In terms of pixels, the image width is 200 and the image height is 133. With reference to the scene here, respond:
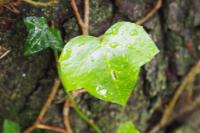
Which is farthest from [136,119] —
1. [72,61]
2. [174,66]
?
[72,61]

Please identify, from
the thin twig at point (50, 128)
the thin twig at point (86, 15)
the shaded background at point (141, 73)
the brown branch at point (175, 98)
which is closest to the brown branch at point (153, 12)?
the shaded background at point (141, 73)

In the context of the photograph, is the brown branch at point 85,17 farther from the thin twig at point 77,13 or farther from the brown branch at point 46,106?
the brown branch at point 46,106

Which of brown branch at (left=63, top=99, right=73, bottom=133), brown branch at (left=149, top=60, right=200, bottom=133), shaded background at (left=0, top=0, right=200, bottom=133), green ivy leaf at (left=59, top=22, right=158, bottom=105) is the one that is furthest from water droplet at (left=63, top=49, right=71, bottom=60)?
brown branch at (left=149, top=60, right=200, bottom=133)

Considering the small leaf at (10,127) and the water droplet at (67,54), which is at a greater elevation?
the water droplet at (67,54)

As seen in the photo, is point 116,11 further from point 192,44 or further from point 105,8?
point 192,44

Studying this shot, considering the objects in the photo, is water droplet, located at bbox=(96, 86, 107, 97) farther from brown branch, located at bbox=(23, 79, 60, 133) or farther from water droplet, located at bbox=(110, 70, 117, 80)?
brown branch, located at bbox=(23, 79, 60, 133)

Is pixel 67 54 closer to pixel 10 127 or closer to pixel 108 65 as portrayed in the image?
pixel 108 65
